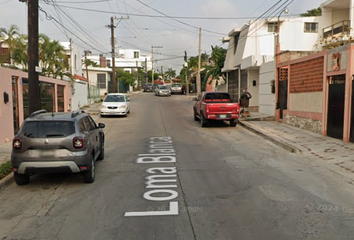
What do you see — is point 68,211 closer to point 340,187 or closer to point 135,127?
point 340,187

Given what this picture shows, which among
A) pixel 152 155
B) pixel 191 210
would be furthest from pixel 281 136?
pixel 191 210

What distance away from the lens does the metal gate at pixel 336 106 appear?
11781 mm

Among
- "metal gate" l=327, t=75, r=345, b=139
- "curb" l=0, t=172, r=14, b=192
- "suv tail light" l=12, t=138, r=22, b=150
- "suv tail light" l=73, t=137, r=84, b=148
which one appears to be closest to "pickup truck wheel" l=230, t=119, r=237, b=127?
"metal gate" l=327, t=75, r=345, b=139

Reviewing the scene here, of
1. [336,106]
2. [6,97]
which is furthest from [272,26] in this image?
[6,97]

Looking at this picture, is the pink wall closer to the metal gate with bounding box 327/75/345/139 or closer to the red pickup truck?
the red pickup truck

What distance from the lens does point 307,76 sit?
14.6m

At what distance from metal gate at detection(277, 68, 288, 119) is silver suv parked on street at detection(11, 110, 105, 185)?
42.1 feet

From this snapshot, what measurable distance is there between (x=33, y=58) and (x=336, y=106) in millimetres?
10721

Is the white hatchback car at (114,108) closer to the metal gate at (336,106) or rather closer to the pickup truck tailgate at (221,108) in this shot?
the pickup truck tailgate at (221,108)

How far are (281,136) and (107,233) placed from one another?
33.2 ft

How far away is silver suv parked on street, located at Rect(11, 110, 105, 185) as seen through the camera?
21.6ft

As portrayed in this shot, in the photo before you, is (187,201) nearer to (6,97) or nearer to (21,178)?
(21,178)

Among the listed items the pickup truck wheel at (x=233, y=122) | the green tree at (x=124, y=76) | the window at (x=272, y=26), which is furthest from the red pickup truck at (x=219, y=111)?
the green tree at (x=124, y=76)

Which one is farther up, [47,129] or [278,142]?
[47,129]
